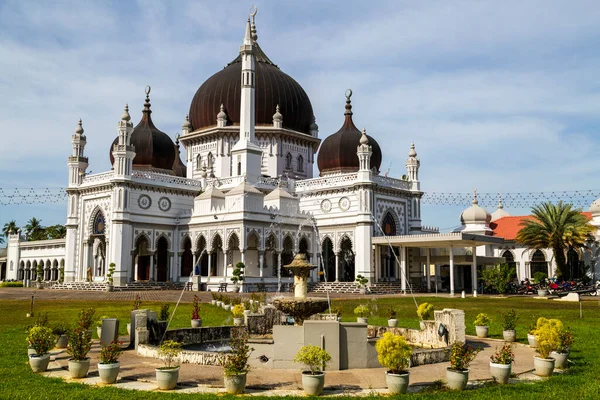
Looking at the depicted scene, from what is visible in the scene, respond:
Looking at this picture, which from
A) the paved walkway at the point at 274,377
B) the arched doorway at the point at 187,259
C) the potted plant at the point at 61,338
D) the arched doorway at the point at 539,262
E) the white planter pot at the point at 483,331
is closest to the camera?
the paved walkway at the point at 274,377

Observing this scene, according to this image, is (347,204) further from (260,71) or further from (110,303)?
(110,303)

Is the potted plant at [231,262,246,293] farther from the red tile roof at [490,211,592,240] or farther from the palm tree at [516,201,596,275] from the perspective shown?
the red tile roof at [490,211,592,240]

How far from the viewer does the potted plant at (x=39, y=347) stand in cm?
1206

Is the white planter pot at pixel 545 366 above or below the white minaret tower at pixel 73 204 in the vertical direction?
below

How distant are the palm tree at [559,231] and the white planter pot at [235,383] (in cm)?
4058

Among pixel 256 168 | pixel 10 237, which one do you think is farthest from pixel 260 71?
pixel 10 237

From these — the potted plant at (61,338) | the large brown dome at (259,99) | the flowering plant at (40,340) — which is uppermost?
the large brown dome at (259,99)

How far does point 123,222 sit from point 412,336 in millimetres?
34905

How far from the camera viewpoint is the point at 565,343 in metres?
12.8

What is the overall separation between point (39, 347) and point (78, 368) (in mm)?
1309

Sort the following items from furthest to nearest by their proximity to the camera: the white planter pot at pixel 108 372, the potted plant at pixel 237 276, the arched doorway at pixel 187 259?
the arched doorway at pixel 187 259 → the potted plant at pixel 237 276 → the white planter pot at pixel 108 372

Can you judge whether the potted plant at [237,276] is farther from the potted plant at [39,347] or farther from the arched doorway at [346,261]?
the potted plant at [39,347]

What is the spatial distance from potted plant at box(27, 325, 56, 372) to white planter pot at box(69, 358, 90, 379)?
93cm

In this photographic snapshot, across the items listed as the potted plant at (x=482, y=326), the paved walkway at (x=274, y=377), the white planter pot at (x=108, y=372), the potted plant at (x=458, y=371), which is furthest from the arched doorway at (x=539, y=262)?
the white planter pot at (x=108, y=372)
